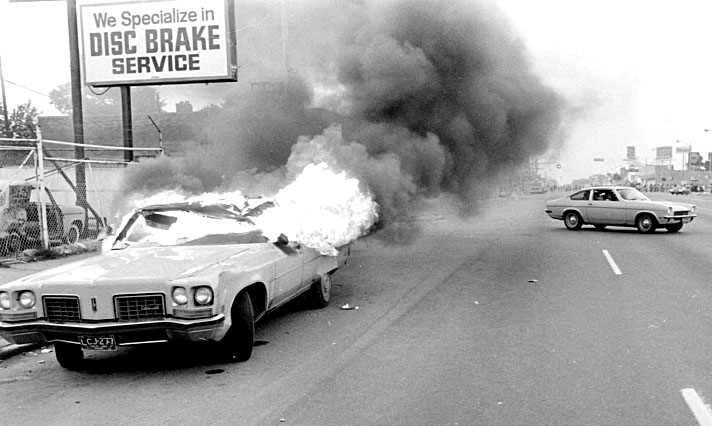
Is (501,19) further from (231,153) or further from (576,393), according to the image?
(576,393)

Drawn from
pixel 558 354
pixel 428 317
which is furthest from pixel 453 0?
pixel 558 354

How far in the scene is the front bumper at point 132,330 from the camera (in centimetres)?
515

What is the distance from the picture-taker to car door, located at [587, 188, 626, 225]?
1834 centimetres

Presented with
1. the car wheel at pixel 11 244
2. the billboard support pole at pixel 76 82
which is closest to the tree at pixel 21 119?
the billboard support pole at pixel 76 82

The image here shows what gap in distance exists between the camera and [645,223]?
59.2ft

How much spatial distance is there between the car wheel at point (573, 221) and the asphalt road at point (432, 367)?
9.69m

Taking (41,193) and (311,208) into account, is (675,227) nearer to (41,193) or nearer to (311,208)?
(311,208)

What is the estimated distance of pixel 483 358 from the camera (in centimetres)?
573

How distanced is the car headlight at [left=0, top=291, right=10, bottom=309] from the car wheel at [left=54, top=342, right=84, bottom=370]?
57 centimetres

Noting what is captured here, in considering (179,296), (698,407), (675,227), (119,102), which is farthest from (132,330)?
(119,102)

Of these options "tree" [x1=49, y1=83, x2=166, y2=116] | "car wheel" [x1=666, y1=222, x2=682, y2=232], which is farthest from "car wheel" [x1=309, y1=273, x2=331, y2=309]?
"tree" [x1=49, y1=83, x2=166, y2=116]

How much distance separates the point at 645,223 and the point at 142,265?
15690mm

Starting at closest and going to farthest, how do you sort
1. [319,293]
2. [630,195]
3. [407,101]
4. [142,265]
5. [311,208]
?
1. [142,265]
2. [311,208]
3. [319,293]
4. [407,101]
5. [630,195]

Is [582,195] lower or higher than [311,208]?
lower
